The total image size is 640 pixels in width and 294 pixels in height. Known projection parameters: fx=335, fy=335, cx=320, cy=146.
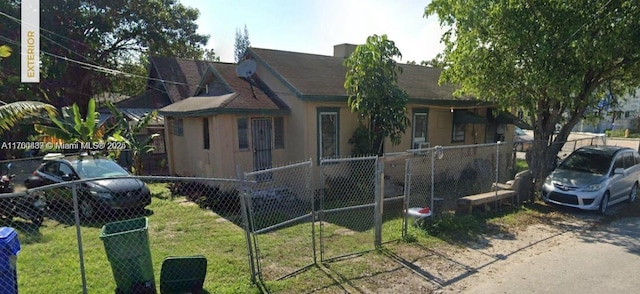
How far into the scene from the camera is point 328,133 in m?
11.1

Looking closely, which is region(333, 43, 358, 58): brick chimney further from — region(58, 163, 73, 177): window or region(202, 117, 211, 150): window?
region(58, 163, 73, 177): window

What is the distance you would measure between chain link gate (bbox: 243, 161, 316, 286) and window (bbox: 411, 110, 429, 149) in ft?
16.1

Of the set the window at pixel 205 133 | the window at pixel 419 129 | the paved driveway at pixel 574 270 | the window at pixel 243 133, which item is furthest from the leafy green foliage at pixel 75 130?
the paved driveway at pixel 574 270

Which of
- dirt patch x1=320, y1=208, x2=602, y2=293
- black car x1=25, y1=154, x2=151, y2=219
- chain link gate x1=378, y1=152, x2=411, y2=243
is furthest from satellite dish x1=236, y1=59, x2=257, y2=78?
dirt patch x1=320, y1=208, x2=602, y2=293

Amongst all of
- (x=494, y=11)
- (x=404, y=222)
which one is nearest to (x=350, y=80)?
(x=494, y=11)

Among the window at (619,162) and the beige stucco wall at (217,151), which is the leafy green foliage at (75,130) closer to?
the beige stucco wall at (217,151)

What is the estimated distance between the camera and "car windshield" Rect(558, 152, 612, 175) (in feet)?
29.6

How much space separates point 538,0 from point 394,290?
8.36 meters

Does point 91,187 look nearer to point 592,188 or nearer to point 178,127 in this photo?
point 178,127

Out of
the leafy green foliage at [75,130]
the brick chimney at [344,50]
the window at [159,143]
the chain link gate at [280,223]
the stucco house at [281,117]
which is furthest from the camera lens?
the window at [159,143]

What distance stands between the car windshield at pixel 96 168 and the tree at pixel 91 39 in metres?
12.3

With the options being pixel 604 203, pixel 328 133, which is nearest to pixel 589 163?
pixel 604 203

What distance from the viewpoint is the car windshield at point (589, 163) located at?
902 centimetres

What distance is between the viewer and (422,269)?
5.39 metres
